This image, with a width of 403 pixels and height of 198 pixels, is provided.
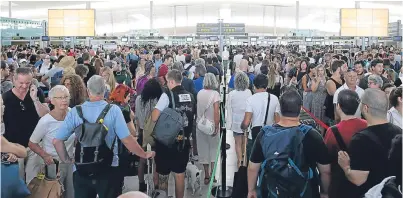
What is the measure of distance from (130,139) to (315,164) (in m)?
1.51

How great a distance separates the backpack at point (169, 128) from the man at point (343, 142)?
5.70ft

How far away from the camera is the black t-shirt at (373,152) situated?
2992mm

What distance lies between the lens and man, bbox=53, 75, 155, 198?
3.70 m

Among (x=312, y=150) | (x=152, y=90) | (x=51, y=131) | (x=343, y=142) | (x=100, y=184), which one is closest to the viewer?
(x=312, y=150)

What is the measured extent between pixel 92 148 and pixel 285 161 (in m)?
1.53

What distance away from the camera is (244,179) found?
3861 mm

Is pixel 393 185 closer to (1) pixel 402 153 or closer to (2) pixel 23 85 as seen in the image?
(1) pixel 402 153

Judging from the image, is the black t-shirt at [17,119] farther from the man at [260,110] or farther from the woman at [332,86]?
the woman at [332,86]

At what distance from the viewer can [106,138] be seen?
12.1 ft

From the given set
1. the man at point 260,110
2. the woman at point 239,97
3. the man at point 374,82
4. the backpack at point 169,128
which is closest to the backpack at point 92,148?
the backpack at point 169,128

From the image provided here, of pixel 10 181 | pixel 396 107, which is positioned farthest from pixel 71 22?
pixel 396 107

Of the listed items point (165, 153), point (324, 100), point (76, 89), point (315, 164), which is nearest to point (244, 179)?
point (315, 164)

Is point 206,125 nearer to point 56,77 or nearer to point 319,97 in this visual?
point 319,97

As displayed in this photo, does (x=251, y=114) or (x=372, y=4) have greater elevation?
(x=372, y=4)
